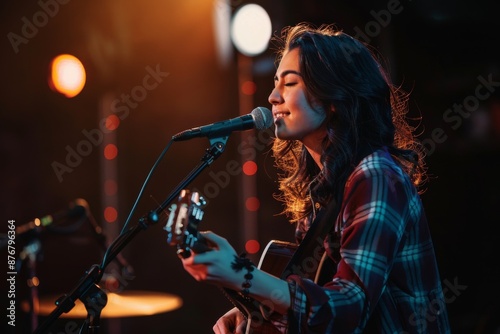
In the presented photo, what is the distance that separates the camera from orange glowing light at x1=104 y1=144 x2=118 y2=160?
6.40m

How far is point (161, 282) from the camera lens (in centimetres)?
657

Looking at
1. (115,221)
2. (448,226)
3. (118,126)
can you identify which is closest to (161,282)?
(115,221)

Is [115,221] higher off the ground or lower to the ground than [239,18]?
lower

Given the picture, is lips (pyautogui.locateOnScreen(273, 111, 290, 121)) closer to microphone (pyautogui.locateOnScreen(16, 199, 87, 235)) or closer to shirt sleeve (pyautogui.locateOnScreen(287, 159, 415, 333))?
shirt sleeve (pyautogui.locateOnScreen(287, 159, 415, 333))

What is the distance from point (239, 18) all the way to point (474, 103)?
6.88 feet

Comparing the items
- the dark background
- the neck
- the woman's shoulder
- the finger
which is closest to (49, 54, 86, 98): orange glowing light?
the dark background

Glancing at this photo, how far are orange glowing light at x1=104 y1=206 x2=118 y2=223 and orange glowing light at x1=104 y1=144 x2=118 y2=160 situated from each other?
521 mm

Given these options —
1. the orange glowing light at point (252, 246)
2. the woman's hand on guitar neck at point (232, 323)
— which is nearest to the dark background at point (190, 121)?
the orange glowing light at point (252, 246)

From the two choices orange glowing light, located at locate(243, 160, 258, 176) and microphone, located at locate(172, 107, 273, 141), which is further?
orange glowing light, located at locate(243, 160, 258, 176)

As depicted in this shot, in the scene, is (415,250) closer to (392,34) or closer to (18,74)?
(392,34)

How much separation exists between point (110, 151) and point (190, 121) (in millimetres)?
887

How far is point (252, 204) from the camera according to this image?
6.25 m

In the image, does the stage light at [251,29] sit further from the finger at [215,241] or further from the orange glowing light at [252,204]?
the finger at [215,241]

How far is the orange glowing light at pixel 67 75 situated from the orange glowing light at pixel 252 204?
6.69 ft
